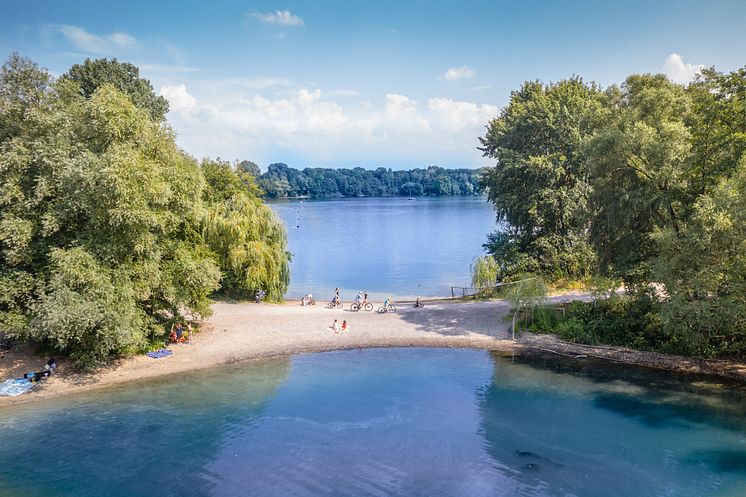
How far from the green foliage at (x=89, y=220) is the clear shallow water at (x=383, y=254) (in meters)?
22.7

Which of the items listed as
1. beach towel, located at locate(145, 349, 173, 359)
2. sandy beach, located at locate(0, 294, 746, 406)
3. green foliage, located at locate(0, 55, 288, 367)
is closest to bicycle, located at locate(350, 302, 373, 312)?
sandy beach, located at locate(0, 294, 746, 406)

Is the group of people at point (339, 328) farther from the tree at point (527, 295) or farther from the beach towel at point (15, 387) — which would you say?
the beach towel at point (15, 387)

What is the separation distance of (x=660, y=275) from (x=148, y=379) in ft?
93.2

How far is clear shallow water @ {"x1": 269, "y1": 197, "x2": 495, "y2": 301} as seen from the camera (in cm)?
5653

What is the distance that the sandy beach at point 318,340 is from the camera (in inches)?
1126

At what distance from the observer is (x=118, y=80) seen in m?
53.3

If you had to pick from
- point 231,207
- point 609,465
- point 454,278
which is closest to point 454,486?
point 609,465

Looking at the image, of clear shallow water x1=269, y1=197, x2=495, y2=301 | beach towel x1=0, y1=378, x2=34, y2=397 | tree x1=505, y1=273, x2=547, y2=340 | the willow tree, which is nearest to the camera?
beach towel x1=0, y1=378, x2=34, y2=397

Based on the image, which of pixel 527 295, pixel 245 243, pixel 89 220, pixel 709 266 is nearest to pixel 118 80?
pixel 245 243

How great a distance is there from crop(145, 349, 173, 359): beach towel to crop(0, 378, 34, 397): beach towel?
19.9 feet

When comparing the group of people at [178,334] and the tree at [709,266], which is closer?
the tree at [709,266]

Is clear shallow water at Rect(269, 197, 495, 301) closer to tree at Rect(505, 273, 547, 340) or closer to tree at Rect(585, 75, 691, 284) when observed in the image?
tree at Rect(505, 273, 547, 340)

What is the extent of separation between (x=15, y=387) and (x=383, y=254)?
5559 centimetres

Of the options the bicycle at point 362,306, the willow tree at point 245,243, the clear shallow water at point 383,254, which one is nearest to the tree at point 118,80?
the willow tree at point 245,243
